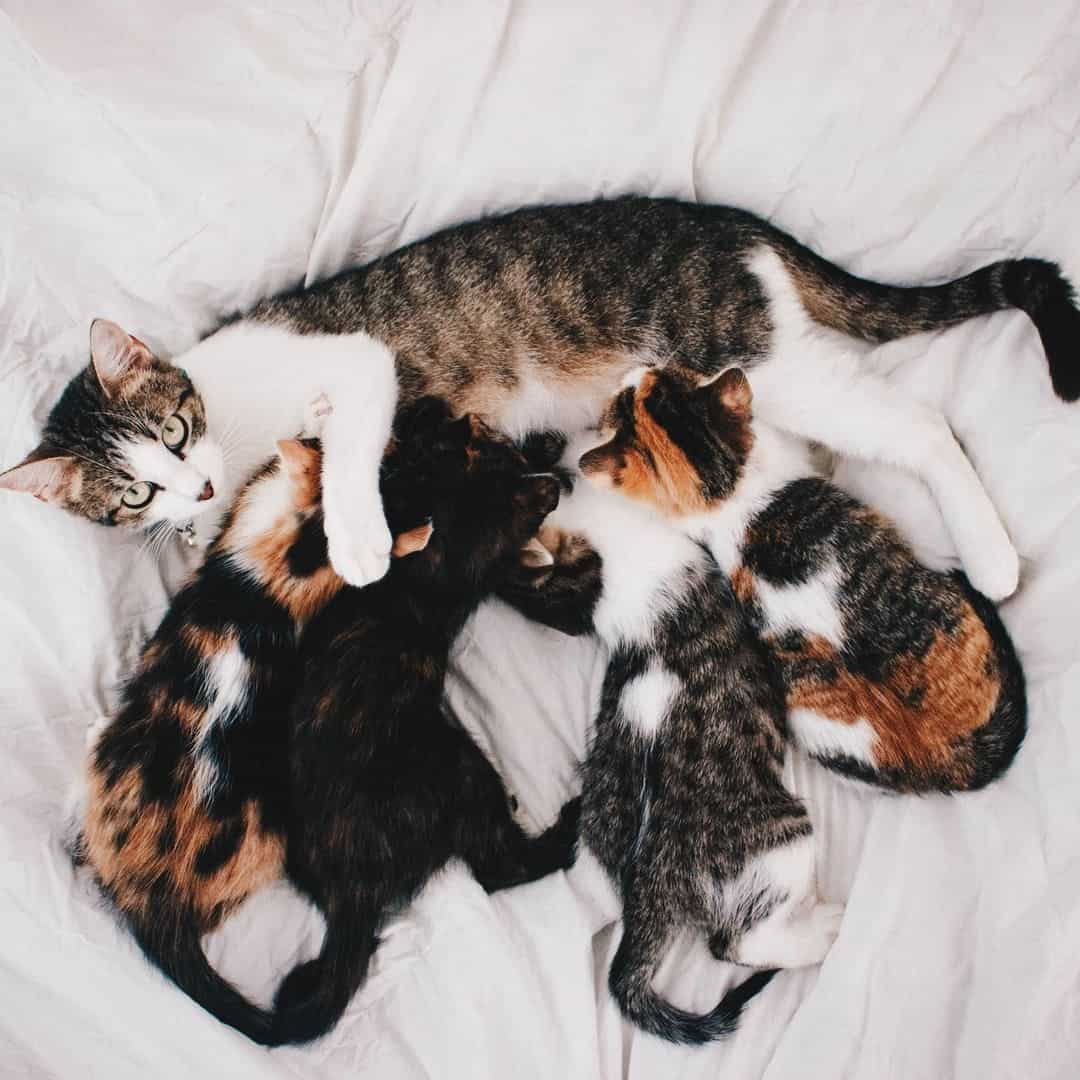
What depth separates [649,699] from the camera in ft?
4.37

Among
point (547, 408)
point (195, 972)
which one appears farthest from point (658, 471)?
point (195, 972)

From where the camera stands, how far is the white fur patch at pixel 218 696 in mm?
1223

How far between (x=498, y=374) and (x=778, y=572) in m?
0.59

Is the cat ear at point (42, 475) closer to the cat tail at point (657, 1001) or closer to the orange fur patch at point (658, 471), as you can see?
the orange fur patch at point (658, 471)

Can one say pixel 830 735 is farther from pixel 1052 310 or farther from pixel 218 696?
pixel 218 696

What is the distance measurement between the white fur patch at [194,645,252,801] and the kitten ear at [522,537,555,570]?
455mm

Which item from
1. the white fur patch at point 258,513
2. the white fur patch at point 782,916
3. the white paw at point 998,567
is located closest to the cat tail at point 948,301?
the white paw at point 998,567

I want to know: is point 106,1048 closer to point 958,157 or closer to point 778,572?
point 778,572

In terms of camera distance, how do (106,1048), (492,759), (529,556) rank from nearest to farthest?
1. (106,1048)
2. (529,556)
3. (492,759)

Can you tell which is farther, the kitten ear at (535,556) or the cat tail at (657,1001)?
the kitten ear at (535,556)

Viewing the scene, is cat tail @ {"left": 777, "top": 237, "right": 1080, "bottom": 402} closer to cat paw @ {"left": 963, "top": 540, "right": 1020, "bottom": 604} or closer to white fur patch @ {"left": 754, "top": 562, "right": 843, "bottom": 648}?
cat paw @ {"left": 963, "top": 540, "right": 1020, "bottom": 604}

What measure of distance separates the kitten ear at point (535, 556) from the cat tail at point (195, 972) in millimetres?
722

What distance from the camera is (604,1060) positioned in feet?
4.21

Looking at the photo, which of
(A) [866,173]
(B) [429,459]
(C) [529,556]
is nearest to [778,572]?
(C) [529,556]
